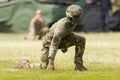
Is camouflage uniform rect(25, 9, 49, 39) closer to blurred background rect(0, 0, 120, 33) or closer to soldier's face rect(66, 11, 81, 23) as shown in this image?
blurred background rect(0, 0, 120, 33)

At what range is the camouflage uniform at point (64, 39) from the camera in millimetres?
11812

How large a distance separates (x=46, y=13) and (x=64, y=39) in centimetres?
1850

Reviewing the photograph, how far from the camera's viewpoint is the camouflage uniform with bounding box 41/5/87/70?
11.8 meters

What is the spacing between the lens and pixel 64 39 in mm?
12312

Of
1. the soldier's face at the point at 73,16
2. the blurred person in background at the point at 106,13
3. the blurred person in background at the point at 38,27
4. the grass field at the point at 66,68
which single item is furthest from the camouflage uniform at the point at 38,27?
the soldier's face at the point at 73,16

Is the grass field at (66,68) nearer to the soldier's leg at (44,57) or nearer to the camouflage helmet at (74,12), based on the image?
the soldier's leg at (44,57)

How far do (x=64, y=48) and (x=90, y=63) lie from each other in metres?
1.80

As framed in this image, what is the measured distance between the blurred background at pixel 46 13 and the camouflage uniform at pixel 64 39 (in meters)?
17.8

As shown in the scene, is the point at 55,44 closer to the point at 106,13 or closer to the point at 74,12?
the point at 74,12

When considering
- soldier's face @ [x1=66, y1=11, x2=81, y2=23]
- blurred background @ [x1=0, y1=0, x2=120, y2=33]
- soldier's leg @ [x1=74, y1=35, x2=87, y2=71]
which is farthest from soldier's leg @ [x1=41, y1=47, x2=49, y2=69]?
blurred background @ [x1=0, y1=0, x2=120, y2=33]

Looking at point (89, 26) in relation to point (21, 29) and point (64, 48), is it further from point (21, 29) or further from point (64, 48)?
point (64, 48)

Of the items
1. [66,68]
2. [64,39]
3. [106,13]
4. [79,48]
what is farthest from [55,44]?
[106,13]

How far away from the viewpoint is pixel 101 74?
459 inches

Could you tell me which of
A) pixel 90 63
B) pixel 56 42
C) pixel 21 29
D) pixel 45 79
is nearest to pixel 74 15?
pixel 56 42
